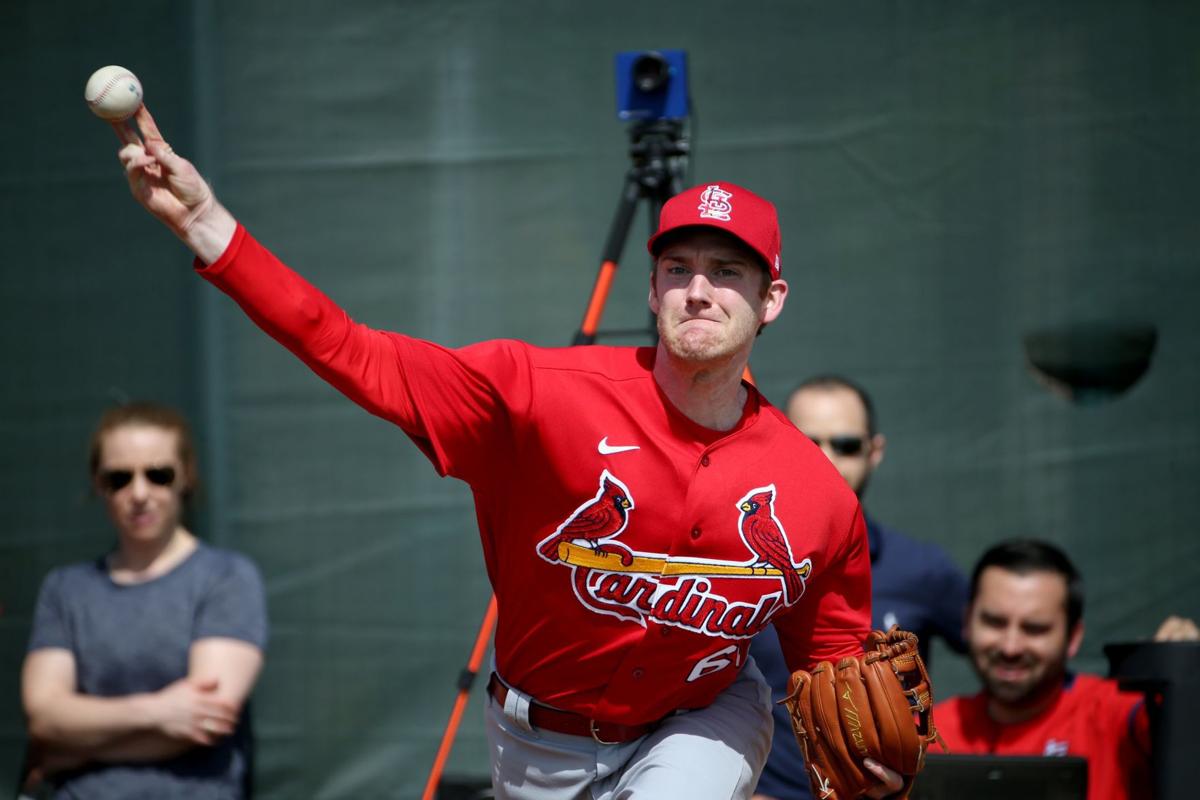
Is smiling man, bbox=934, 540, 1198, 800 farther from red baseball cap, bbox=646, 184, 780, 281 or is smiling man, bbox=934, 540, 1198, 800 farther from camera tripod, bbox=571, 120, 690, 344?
red baseball cap, bbox=646, 184, 780, 281

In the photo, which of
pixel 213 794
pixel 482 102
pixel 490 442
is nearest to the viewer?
pixel 490 442

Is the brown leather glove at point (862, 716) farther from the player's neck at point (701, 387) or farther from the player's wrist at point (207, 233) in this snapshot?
the player's wrist at point (207, 233)

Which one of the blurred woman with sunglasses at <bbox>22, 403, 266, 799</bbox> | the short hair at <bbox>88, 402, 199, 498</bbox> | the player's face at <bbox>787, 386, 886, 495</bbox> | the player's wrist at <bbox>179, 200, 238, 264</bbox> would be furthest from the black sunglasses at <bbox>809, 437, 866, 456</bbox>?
the player's wrist at <bbox>179, 200, 238, 264</bbox>

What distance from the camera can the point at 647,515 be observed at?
2.68 m

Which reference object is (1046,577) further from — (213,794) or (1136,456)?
(213,794)

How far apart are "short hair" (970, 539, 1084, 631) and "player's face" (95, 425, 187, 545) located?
2.15 m

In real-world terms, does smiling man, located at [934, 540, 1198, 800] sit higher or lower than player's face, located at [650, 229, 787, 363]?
lower

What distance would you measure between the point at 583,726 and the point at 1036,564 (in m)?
1.46

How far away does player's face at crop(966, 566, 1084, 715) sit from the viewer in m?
3.62

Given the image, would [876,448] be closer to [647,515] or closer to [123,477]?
[647,515]

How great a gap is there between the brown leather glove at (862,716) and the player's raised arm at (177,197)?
1.44 metres

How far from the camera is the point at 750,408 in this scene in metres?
2.92

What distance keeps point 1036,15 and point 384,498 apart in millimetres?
2529

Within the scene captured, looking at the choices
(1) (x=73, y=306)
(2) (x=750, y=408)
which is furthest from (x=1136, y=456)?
(1) (x=73, y=306)
